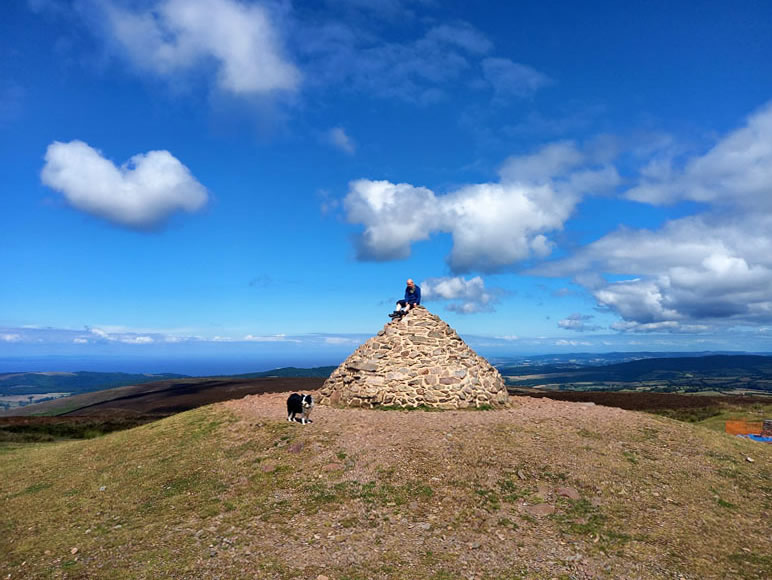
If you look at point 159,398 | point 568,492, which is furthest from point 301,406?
point 159,398

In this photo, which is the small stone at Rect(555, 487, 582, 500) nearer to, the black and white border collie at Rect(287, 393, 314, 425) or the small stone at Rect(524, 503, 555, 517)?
the small stone at Rect(524, 503, 555, 517)

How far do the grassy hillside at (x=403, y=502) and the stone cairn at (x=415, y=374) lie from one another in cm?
184

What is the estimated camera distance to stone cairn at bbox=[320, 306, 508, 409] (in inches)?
835

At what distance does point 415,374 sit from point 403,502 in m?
9.86

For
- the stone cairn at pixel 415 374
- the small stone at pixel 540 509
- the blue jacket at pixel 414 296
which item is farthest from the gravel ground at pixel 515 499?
the blue jacket at pixel 414 296

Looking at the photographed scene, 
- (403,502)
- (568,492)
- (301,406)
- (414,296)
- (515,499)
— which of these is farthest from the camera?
(414,296)

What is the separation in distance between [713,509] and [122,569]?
16.1 metres

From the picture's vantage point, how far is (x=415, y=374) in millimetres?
21656

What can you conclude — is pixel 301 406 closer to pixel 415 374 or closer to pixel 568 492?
pixel 415 374

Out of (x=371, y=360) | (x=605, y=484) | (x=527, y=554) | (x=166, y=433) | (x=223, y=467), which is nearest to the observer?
(x=527, y=554)

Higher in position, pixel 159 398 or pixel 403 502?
pixel 403 502

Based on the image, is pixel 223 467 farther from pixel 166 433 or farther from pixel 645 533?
pixel 645 533

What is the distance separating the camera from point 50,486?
639 inches

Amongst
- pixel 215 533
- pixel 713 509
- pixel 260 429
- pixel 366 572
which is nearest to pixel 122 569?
pixel 215 533
